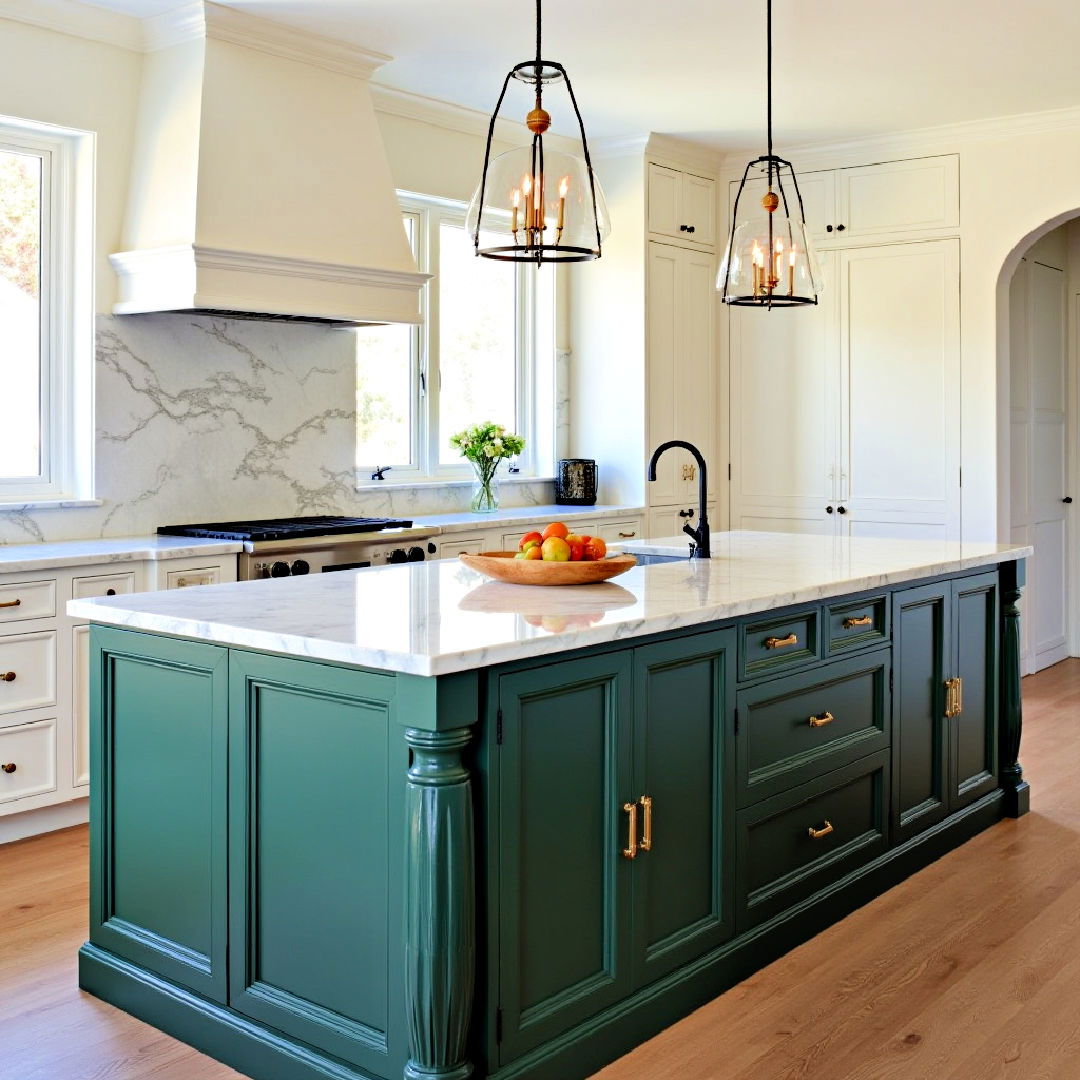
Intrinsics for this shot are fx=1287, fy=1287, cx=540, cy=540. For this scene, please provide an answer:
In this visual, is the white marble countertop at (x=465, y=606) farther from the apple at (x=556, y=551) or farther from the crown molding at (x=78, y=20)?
the crown molding at (x=78, y=20)

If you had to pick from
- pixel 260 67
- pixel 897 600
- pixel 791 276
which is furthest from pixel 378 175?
pixel 897 600

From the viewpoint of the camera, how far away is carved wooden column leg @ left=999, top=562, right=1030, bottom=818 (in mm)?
4242

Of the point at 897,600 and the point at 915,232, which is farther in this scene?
the point at 915,232

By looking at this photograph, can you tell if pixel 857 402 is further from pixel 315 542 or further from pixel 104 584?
pixel 104 584

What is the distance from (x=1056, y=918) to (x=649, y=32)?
10.9 feet

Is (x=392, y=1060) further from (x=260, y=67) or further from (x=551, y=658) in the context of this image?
(x=260, y=67)

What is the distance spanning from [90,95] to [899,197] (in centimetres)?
380

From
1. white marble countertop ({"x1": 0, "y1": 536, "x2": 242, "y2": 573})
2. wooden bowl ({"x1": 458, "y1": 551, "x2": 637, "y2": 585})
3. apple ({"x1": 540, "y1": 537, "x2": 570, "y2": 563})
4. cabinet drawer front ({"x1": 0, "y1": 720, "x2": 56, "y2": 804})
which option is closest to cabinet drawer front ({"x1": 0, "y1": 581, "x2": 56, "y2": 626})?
white marble countertop ({"x1": 0, "y1": 536, "x2": 242, "y2": 573})

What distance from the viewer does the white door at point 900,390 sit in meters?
6.27

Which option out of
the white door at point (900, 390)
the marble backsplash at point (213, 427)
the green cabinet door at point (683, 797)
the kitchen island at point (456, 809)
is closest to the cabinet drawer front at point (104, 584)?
the marble backsplash at point (213, 427)

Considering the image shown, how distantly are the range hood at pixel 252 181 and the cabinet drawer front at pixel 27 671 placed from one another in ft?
4.02

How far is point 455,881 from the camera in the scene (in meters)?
2.21

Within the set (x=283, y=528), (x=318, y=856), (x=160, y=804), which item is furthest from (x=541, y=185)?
(x=283, y=528)

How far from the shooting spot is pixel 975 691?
4.11m
